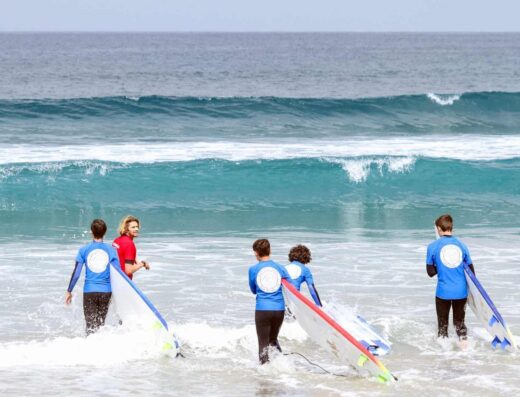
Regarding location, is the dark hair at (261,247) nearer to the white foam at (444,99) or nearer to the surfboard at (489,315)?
the surfboard at (489,315)

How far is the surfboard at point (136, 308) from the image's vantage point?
8906 millimetres

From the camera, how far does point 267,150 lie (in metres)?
26.5

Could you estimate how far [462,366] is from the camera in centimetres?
866

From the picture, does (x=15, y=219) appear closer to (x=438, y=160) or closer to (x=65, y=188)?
(x=65, y=188)

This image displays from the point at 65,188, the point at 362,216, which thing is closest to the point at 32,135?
the point at 65,188

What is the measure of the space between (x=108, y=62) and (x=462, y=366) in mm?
74439

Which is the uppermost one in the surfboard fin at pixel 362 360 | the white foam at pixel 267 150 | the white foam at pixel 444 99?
the white foam at pixel 444 99

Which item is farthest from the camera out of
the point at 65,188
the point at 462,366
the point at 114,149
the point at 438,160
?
the point at 114,149

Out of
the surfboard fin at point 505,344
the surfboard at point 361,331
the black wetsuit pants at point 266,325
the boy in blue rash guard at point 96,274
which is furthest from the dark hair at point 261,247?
the surfboard fin at point 505,344

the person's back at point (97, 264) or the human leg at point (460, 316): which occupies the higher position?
the person's back at point (97, 264)

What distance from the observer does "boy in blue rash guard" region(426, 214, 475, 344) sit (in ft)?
29.6

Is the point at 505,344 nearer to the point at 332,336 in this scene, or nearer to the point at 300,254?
the point at 332,336

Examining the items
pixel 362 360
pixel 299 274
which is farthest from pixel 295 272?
pixel 362 360

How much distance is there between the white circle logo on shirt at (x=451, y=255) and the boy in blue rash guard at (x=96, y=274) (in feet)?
9.75
